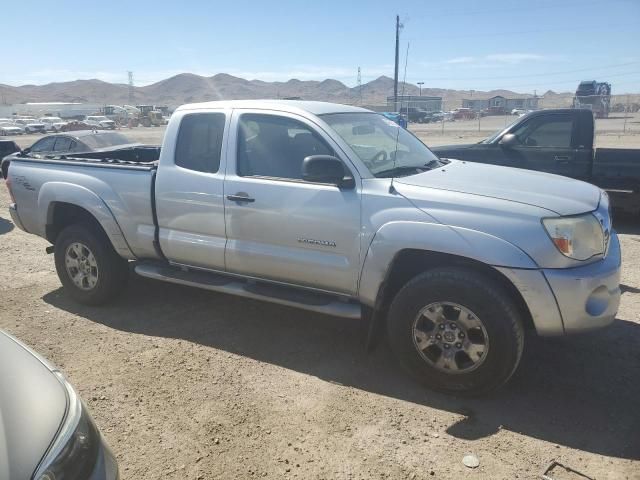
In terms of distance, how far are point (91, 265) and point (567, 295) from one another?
13.7ft

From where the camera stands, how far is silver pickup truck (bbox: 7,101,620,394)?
10.6ft

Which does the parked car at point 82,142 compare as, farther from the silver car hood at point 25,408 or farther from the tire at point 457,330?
the silver car hood at point 25,408

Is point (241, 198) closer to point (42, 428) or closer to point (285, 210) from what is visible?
point (285, 210)

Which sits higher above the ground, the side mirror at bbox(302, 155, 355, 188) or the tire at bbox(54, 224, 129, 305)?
the side mirror at bbox(302, 155, 355, 188)

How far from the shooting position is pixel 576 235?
323cm

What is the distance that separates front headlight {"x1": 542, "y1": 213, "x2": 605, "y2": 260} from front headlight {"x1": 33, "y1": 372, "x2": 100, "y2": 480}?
2.64 m

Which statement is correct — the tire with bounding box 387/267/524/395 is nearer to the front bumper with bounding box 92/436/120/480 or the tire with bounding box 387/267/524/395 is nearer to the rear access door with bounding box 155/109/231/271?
the rear access door with bounding box 155/109/231/271

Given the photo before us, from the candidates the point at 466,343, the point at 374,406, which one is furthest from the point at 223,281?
the point at 466,343

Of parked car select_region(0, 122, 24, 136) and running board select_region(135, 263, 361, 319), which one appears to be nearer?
running board select_region(135, 263, 361, 319)

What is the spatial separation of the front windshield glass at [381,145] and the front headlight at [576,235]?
118 centimetres

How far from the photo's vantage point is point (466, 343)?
11.2 feet

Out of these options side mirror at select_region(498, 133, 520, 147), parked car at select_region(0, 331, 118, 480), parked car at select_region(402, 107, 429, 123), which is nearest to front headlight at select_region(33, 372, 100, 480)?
parked car at select_region(0, 331, 118, 480)

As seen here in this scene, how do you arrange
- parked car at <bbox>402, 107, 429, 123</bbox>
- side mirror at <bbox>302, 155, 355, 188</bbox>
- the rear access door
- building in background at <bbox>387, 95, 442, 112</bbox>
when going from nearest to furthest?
side mirror at <bbox>302, 155, 355, 188</bbox>
the rear access door
building in background at <bbox>387, 95, 442, 112</bbox>
parked car at <bbox>402, 107, 429, 123</bbox>

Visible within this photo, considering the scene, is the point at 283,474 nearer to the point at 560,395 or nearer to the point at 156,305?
the point at 560,395
